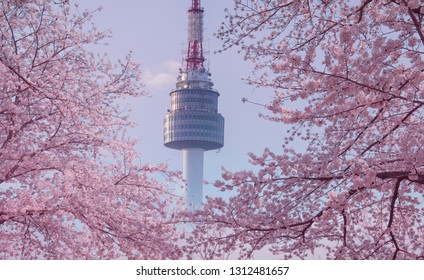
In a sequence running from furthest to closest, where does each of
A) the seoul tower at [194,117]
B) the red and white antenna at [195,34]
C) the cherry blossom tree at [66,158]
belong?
1. the seoul tower at [194,117]
2. the red and white antenna at [195,34]
3. the cherry blossom tree at [66,158]

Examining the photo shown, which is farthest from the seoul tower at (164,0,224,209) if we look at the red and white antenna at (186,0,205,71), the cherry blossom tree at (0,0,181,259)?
the cherry blossom tree at (0,0,181,259)

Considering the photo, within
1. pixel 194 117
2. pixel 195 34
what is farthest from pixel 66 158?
pixel 194 117

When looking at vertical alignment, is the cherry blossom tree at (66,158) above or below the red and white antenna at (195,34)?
below

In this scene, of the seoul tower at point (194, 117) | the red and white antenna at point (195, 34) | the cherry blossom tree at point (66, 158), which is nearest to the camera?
the cherry blossom tree at point (66, 158)

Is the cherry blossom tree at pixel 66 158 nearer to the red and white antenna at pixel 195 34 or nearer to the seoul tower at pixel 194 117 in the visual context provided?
the red and white antenna at pixel 195 34

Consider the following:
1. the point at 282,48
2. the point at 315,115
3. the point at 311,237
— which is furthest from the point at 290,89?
the point at 311,237

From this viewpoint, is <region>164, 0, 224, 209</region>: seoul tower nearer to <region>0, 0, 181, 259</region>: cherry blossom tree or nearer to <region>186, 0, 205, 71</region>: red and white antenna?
<region>186, 0, 205, 71</region>: red and white antenna

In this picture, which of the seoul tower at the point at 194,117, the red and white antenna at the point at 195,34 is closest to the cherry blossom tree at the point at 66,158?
the red and white antenna at the point at 195,34

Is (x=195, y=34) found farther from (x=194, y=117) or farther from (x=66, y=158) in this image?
(x=66, y=158)

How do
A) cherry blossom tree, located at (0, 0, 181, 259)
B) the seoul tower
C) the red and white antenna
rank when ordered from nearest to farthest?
cherry blossom tree, located at (0, 0, 181, 259), the red and white antenna, the seoul tower
